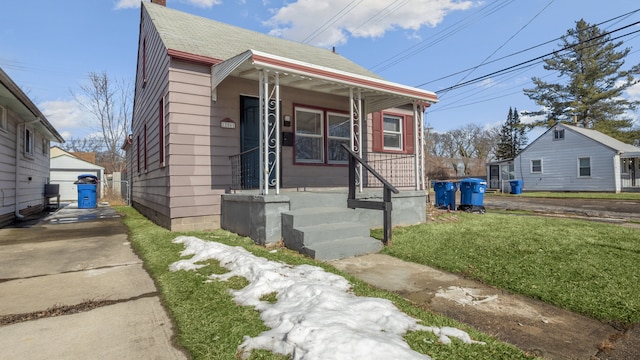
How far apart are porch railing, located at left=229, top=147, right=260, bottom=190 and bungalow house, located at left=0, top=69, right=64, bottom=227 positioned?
4825mm

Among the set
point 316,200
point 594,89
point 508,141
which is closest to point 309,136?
point 316,200

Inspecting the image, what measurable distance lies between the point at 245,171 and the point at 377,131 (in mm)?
4087

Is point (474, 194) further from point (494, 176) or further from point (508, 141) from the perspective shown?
point (508, 141)

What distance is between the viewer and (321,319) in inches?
84.7

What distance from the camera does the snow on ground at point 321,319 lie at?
5.90 feet

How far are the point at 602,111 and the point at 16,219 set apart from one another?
42995 millimetres

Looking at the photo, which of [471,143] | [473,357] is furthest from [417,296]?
[471,143]

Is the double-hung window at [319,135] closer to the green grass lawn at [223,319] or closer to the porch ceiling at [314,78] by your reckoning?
the porch ceiling at [314,78]

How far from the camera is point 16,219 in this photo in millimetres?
8859

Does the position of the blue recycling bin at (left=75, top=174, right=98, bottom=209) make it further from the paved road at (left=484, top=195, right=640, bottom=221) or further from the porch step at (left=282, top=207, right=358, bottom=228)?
the paved road at (left=484, top=195, right=640, bottom=221)

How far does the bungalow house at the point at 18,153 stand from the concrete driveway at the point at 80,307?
4.13m

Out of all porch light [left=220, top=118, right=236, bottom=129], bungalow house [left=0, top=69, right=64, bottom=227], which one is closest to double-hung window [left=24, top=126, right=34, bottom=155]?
bungalow house [left=0, top=69, right=64, bottom=227]

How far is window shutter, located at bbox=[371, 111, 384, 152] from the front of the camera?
9.08 meters

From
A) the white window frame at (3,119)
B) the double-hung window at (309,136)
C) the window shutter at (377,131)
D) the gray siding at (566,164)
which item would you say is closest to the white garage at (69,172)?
the white window frame at (3,119)
